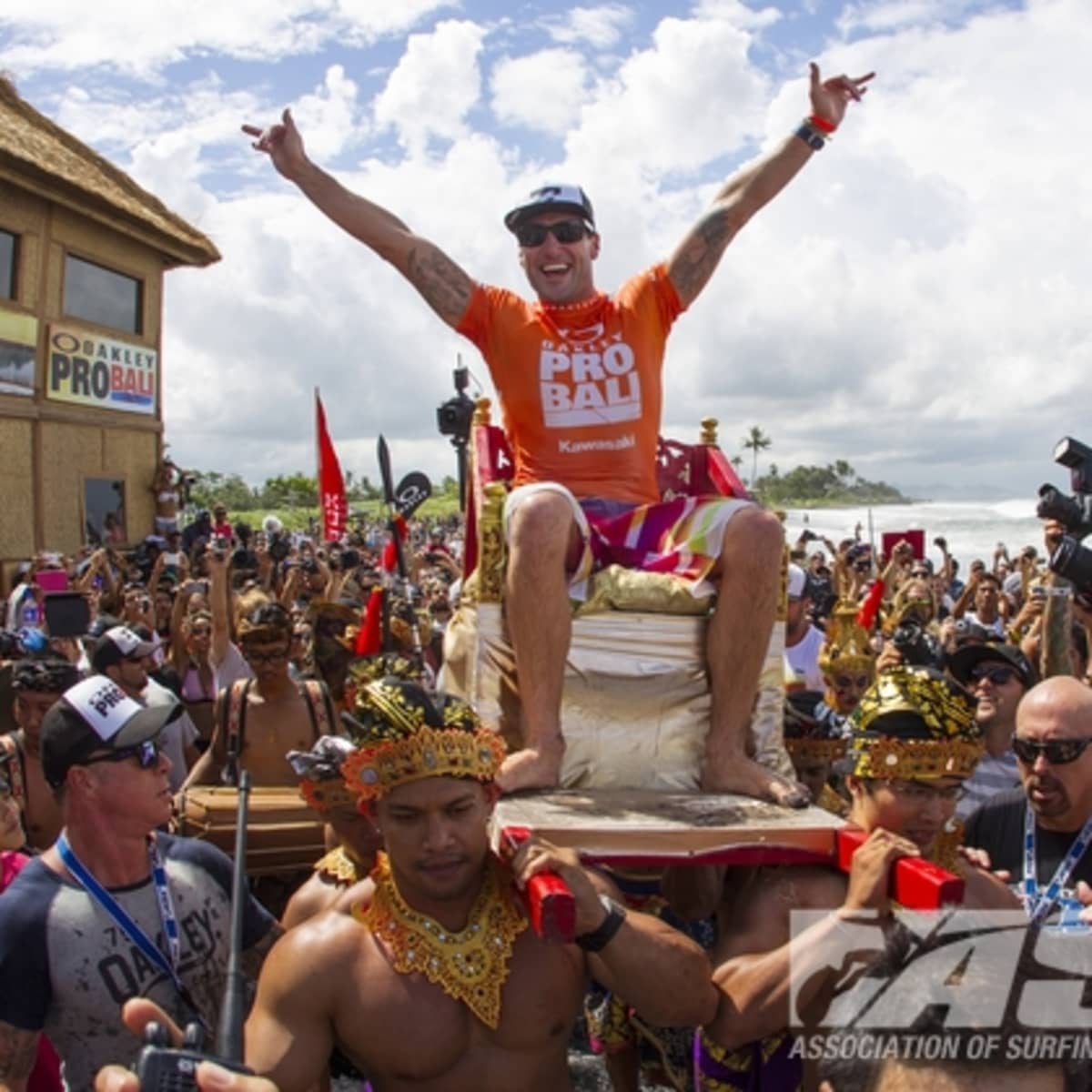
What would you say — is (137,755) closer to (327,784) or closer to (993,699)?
(327,784)

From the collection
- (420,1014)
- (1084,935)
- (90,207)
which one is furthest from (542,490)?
(90,207)

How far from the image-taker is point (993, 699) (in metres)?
4.97

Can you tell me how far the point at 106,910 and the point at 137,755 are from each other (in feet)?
1.24

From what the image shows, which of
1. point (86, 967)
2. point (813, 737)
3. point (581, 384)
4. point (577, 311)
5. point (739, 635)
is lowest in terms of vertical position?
point (86, 967)

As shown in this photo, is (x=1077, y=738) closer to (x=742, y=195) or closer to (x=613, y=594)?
(x=613, y=594)

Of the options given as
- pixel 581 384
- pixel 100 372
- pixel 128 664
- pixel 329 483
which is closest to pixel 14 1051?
pixel 581 384

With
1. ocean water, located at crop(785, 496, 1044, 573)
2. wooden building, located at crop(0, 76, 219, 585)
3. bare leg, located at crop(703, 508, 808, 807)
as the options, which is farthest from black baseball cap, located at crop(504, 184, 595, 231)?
ocean water, located at crop(785, 496, 1044, 573)

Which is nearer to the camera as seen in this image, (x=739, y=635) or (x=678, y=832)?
(x=678, y=832)

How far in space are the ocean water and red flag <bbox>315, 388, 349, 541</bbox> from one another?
14.4 metres

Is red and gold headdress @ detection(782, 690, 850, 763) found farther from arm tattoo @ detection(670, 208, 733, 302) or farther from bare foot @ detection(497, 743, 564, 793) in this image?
arm tattoo @ detection(670, 208, 733, 302)

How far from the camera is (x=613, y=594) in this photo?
11.5 feet

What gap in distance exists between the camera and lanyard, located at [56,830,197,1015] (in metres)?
2.78

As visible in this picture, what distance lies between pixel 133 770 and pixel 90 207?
1580 cm

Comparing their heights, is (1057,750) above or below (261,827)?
above
